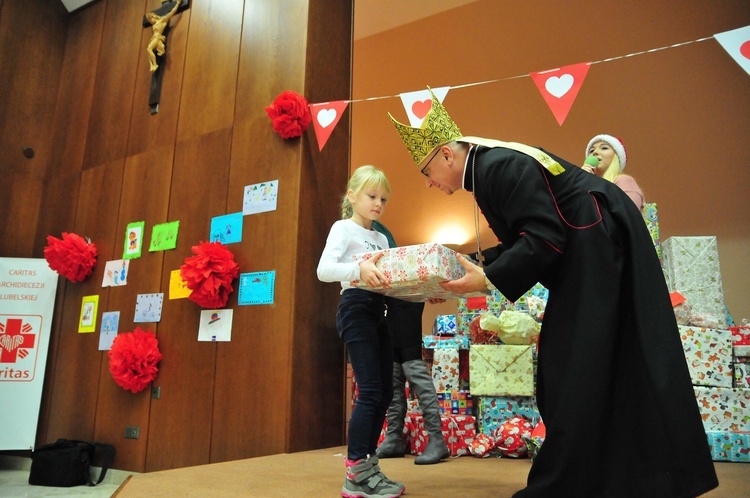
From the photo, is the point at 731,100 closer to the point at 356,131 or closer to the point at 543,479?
the point at 356,131

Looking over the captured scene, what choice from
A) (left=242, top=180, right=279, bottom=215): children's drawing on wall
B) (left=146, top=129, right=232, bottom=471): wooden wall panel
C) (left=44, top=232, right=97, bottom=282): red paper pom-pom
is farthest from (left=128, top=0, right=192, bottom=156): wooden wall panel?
(left=242, top=180, right=279, bottom=215): children's drawing on wall

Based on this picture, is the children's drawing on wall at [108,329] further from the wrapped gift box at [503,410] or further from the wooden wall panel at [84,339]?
the wrapped gift box at [503,410]

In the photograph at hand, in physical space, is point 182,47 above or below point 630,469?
above

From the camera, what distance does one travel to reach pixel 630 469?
50.4 inches

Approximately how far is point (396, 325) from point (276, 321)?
73 centimetres

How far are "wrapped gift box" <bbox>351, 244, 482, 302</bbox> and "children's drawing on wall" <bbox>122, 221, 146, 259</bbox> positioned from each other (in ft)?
8.88

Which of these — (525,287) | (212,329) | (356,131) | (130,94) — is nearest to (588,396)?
→ (525,287)

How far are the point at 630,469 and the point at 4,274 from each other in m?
4.63

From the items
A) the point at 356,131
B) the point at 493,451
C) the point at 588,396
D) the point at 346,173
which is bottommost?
the point at 493,451

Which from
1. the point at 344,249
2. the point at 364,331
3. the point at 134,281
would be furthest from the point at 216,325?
the point at 364,331

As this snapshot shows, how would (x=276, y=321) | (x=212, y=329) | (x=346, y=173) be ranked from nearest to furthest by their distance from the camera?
(x=276, y=321) < (x=212, y=329) < (x=346, y=173)

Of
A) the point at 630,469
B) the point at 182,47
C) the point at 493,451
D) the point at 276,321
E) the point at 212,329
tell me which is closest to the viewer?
the point at 630,469

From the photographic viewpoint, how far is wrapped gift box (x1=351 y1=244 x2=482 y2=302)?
1681mm

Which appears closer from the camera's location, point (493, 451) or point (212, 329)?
point (493, 451)
